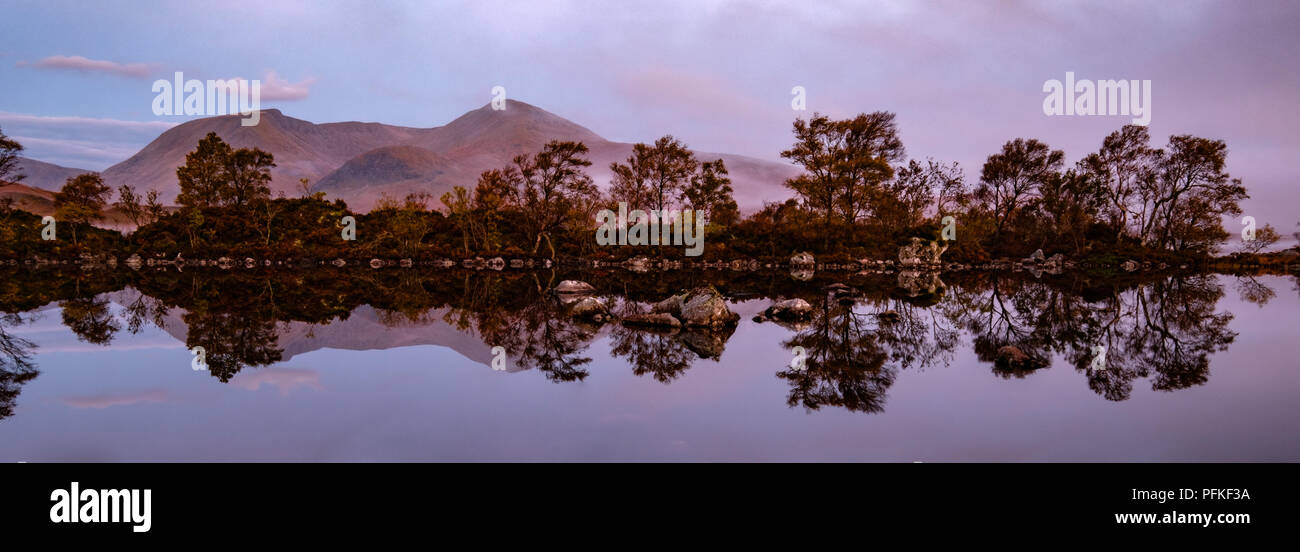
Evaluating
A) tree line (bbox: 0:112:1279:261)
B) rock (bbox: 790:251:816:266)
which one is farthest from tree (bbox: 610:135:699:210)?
rock (bbox: 790:251:816:266)

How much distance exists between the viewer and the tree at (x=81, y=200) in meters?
55.1

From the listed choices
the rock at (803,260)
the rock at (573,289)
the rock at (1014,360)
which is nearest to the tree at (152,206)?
the rock at (573,289)

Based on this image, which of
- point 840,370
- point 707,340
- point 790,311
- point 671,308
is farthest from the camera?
point 790,311

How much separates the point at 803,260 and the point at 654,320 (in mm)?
32022

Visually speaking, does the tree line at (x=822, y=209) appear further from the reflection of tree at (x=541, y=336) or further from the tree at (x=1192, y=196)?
the reflection of tree at (x=541, y=336)

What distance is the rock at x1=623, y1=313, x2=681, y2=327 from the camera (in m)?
12.0

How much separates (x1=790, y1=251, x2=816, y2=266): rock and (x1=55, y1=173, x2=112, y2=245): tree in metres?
64.2

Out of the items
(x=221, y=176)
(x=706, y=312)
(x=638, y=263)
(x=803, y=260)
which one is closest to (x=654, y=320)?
(x=706, y=312)

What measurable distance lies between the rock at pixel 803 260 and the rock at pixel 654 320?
31.0 m

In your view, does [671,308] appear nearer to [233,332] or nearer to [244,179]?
[233,332]

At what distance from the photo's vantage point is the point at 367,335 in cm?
1063

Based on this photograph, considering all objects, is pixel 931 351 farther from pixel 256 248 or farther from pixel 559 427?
pixel 256 248
